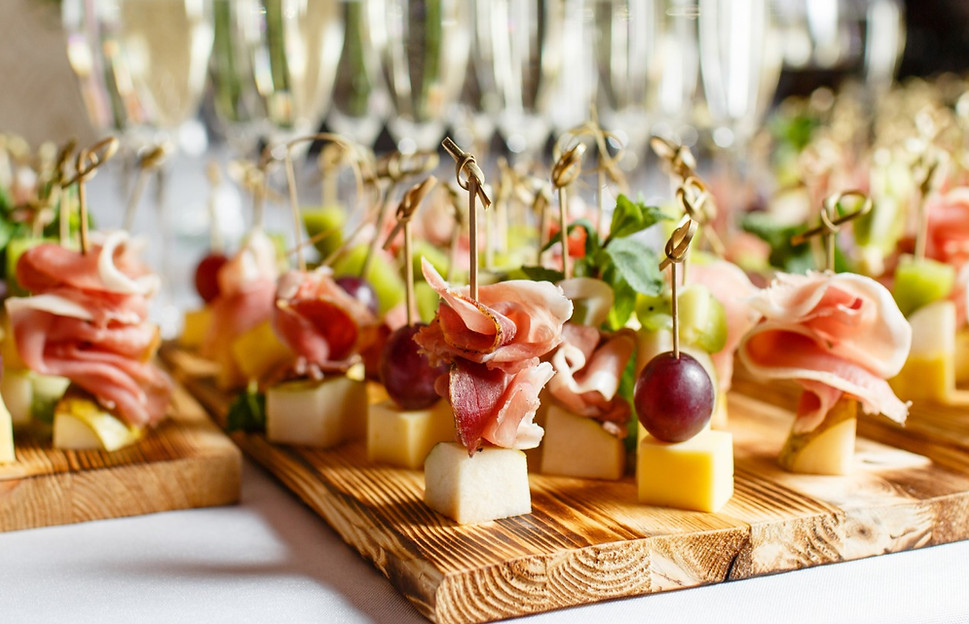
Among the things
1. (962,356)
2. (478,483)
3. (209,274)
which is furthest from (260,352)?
(962,356)

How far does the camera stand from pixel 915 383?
1258mm

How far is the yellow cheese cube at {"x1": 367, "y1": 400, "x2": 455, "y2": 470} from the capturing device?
1.03 metres

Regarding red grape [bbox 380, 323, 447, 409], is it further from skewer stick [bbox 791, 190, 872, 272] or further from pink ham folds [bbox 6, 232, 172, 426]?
skewer stick [bbox 791, 190, 872, 272]

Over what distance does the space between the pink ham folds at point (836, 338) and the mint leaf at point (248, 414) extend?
55 centimetres

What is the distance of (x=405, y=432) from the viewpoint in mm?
1025

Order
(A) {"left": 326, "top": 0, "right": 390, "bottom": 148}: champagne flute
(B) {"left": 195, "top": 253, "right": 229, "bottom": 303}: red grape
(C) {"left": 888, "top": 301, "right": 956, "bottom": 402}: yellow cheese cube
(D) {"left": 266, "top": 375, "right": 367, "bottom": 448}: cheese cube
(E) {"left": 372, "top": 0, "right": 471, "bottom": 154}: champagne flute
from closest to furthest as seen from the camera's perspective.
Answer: (D) {"left": 266, "top": 375, "right": 367, "bottom": 448}: cheese cube < (C) {"left": 888, "top": 301, "right": 956, "bottom": 402}: yellow cheese cube < (B) {"left": 195, "top": 253, "right": 229, "bottom": 303}: red grape < (E) {"left": 372, "top": 0, "right": 471, "bottom": 154}: champagne flute < (A) {"left": 326, "top": 0, "right": 390, "bottom": 148}: champagne flute

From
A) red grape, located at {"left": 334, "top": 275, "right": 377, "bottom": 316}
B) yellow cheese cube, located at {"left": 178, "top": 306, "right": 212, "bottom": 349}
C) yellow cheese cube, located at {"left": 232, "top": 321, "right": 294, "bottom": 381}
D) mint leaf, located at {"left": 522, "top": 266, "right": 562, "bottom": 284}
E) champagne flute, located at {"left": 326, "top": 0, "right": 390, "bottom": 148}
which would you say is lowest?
yellow cheese cube, located at {"left": 178, "top": 306, "right": 212, "bottom": 349}

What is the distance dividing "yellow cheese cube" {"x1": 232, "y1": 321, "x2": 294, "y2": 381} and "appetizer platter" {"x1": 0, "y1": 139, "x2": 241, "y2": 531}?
0.13m

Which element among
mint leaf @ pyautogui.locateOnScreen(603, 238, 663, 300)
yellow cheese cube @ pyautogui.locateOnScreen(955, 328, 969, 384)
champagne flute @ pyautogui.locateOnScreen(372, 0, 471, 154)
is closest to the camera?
mint leaf @ pyautogui.locateOnScreen(603, 238, 663, 300)

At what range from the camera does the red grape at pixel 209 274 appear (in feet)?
5.32

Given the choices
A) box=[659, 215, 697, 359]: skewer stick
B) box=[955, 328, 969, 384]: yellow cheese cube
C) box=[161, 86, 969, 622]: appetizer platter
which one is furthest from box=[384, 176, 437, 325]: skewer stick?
box=[955, 328, 969, 384]: yellow cheese cube

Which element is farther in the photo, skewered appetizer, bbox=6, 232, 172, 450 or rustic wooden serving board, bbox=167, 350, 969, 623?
skewered appetizer, bbox=6, 232, 172, 450

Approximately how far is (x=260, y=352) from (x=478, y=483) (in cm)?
55

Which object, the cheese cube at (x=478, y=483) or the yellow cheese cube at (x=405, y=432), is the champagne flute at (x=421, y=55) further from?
the cheese cube at (x=478, y=483)
